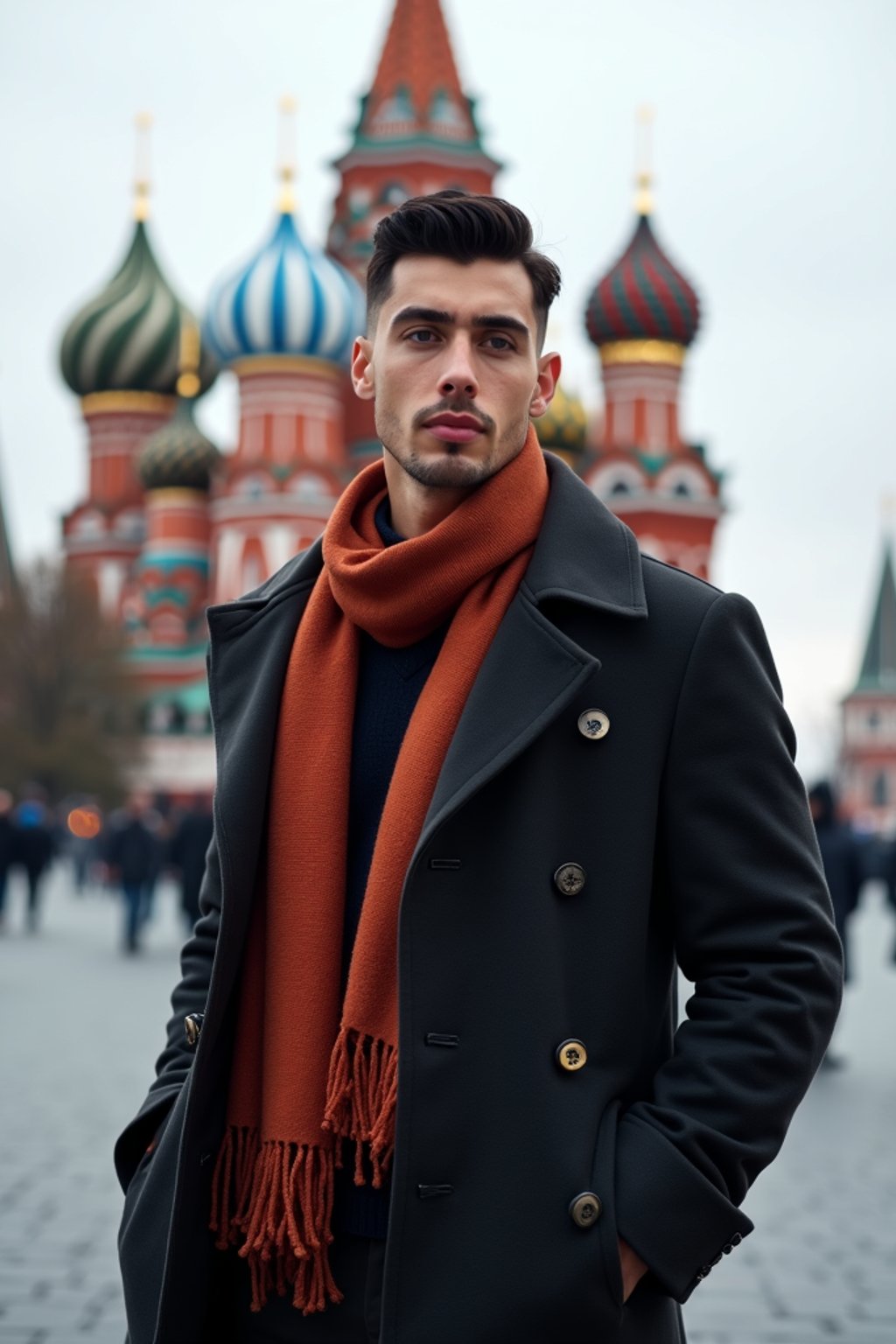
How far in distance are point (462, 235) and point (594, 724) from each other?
2.08ft

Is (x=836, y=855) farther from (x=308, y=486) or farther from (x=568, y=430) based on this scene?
(x=568, y=430)

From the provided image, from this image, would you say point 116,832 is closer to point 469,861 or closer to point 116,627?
point 469,861

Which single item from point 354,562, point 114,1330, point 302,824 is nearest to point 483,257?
point 354,562

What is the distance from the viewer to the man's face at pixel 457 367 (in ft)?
7.71

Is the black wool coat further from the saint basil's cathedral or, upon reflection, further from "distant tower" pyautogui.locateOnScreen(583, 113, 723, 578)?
"distant tower" pyautogui.locateOnScreen(583, 113, 723, 578)

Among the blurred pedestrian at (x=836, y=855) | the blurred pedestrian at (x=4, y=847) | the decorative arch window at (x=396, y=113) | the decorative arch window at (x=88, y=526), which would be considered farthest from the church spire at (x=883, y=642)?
the blurred pedestrian at (x=836, y=855)

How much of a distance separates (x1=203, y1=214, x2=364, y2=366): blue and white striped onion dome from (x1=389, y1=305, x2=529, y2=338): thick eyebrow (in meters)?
34.6

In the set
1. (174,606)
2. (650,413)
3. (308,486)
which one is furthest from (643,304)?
(174,606)

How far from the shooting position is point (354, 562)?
2479mm

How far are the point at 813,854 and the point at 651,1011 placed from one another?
0.90ft

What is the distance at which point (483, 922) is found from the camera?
221 cm

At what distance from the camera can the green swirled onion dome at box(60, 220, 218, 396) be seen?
150 feet

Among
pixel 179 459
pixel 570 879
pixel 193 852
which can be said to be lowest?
pixel 193 852

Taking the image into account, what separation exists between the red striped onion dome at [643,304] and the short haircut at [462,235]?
118 feet
